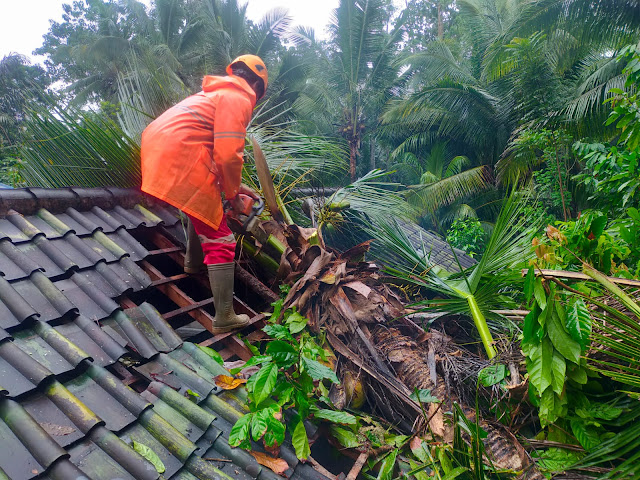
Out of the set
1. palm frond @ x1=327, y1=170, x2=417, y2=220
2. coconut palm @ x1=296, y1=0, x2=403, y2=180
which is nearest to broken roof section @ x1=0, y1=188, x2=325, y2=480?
palm frond @ x1=327, y1=170, x2=417, y2=220

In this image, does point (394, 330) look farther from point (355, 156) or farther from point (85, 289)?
point (355, 156)

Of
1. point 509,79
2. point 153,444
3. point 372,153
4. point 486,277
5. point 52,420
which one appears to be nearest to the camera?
point 52,420

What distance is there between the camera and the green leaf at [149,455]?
1.33 m

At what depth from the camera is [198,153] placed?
2326 millimetres

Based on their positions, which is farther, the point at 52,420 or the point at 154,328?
the point at 154,328

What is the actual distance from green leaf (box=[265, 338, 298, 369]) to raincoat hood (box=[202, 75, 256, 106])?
63.3 inches

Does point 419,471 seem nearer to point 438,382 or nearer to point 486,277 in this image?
point 438,382

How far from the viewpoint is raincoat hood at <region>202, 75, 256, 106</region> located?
243 centimetres

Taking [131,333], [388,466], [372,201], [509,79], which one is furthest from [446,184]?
[131,333]

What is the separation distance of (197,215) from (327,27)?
43.5 feet

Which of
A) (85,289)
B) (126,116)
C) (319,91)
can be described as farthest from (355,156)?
(85,289)

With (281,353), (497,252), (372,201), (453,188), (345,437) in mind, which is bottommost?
(345,437)

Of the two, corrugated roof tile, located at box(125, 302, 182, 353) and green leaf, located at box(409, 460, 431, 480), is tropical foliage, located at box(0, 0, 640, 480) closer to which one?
green leaf, located at box(409, 460, 431, 480)

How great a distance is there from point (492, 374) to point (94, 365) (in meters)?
1.81
